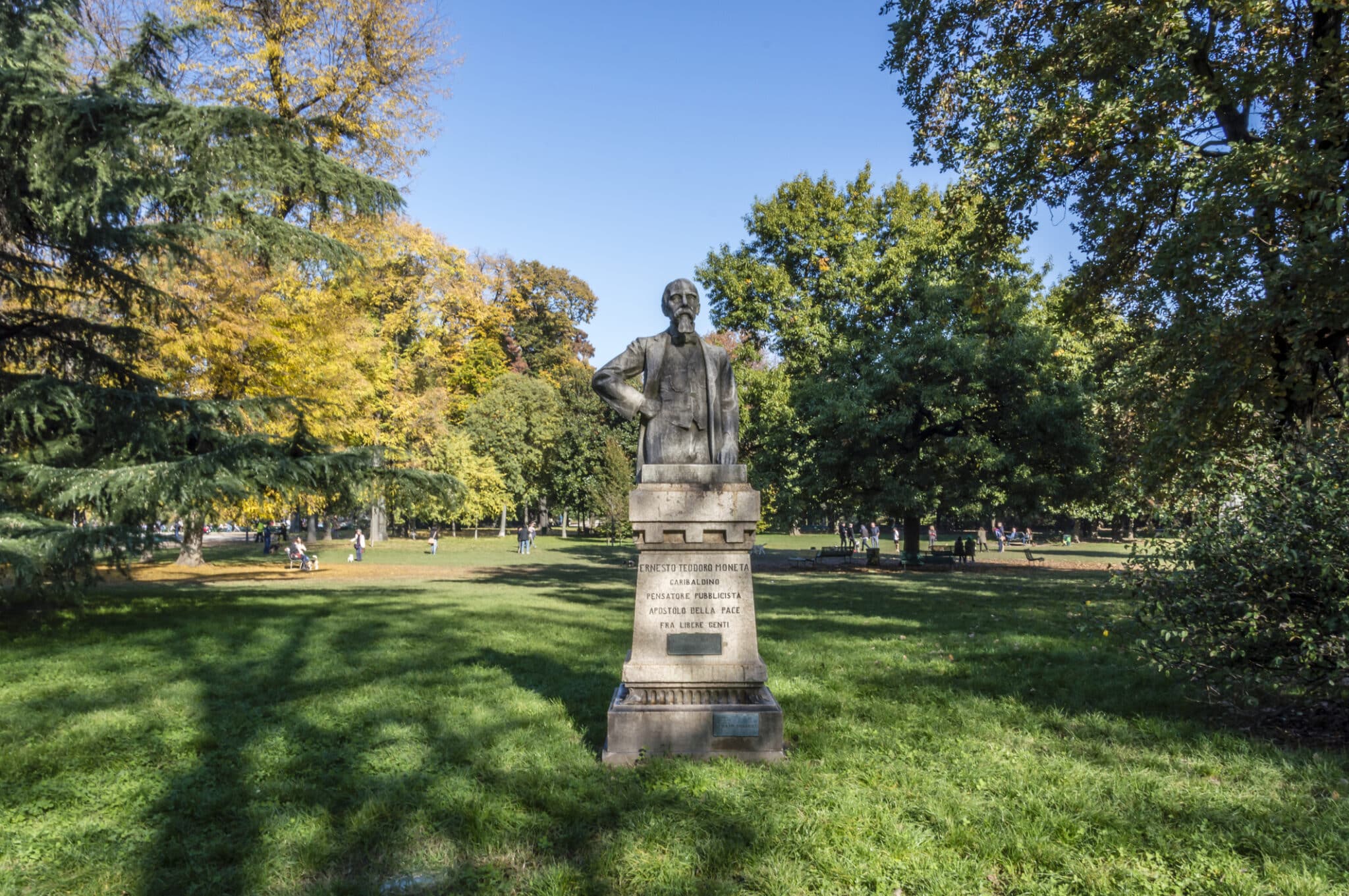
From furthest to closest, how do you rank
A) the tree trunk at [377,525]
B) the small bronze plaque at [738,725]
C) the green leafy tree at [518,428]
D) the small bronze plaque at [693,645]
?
the green leafy tree at [518,428]
the tree trunk at [377,525]
the small bronze plaque at [693,645]
the small bronze plaque at [738,725]

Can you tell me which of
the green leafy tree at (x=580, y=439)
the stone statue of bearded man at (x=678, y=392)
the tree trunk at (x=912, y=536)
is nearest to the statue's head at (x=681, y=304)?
the stone statue of bearded man at (x=678, y=392)

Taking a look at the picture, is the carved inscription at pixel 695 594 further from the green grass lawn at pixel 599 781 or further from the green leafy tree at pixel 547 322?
the green leafy tree at pixel 547 322

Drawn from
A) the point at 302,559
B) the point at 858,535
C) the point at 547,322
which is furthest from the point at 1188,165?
the point at 547,322

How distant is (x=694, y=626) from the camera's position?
19.0 feet

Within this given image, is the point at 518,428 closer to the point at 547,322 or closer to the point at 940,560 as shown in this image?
the point at 547,322

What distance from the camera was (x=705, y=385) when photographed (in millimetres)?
6215

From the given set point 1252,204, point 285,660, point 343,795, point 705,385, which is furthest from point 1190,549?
point 285,660

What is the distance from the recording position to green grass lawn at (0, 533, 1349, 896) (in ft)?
12.6

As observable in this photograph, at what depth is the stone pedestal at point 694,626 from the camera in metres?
5.57

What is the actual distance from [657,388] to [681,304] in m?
0.74

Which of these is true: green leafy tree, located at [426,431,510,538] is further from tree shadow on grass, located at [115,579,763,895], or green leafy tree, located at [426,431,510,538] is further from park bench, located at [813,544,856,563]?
tree shadow on grass, located at [115,579,763,895]

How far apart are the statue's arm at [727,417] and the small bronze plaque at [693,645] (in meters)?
1.40

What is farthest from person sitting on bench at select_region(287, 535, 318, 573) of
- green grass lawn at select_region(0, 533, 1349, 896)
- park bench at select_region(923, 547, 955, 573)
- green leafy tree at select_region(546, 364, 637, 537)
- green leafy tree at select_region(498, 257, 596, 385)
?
green leafy tree at select_region(498, 257, 596, 385)

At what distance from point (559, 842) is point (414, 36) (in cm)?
2426
